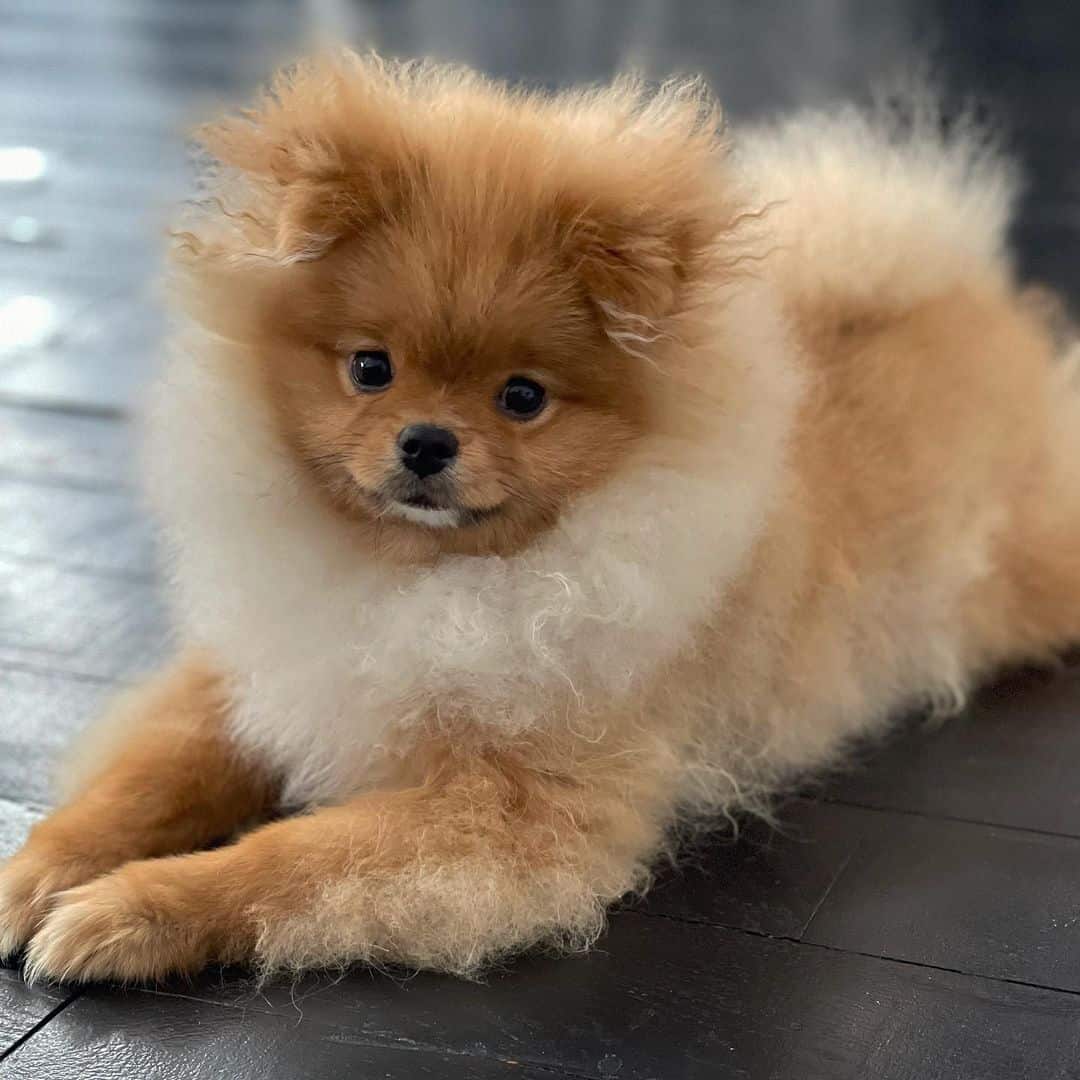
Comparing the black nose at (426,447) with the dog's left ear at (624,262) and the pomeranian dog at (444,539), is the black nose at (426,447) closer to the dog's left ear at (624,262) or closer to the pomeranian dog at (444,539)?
the pomeranian dog at (444,539)

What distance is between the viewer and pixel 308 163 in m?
1.64

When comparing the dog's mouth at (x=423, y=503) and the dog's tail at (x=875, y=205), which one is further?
the dog's tail at (x=875, y=205)

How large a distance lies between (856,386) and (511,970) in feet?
3.00

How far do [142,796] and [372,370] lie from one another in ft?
1.84

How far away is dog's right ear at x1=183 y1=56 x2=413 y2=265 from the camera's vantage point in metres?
1.63

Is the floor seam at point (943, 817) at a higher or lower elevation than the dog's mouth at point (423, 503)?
lower

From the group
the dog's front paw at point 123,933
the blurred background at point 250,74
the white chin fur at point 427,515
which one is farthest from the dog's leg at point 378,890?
the blurred background at point 250,74

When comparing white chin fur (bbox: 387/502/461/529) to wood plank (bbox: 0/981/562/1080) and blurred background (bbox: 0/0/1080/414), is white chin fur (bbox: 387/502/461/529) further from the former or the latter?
blurred background (bbox: 0/0/1080/414)

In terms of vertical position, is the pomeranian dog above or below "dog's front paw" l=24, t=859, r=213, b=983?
above

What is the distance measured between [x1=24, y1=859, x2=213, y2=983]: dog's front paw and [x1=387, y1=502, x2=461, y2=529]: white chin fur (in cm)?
43

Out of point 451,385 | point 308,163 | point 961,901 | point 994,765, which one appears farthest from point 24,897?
point 994,765

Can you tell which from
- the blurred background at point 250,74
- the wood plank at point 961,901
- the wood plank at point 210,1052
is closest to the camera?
the wood plank at point 210,1052

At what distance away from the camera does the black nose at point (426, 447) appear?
161cm

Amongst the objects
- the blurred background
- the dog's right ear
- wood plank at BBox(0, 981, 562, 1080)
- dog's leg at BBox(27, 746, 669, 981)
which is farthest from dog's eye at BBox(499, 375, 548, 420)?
the blurred background
